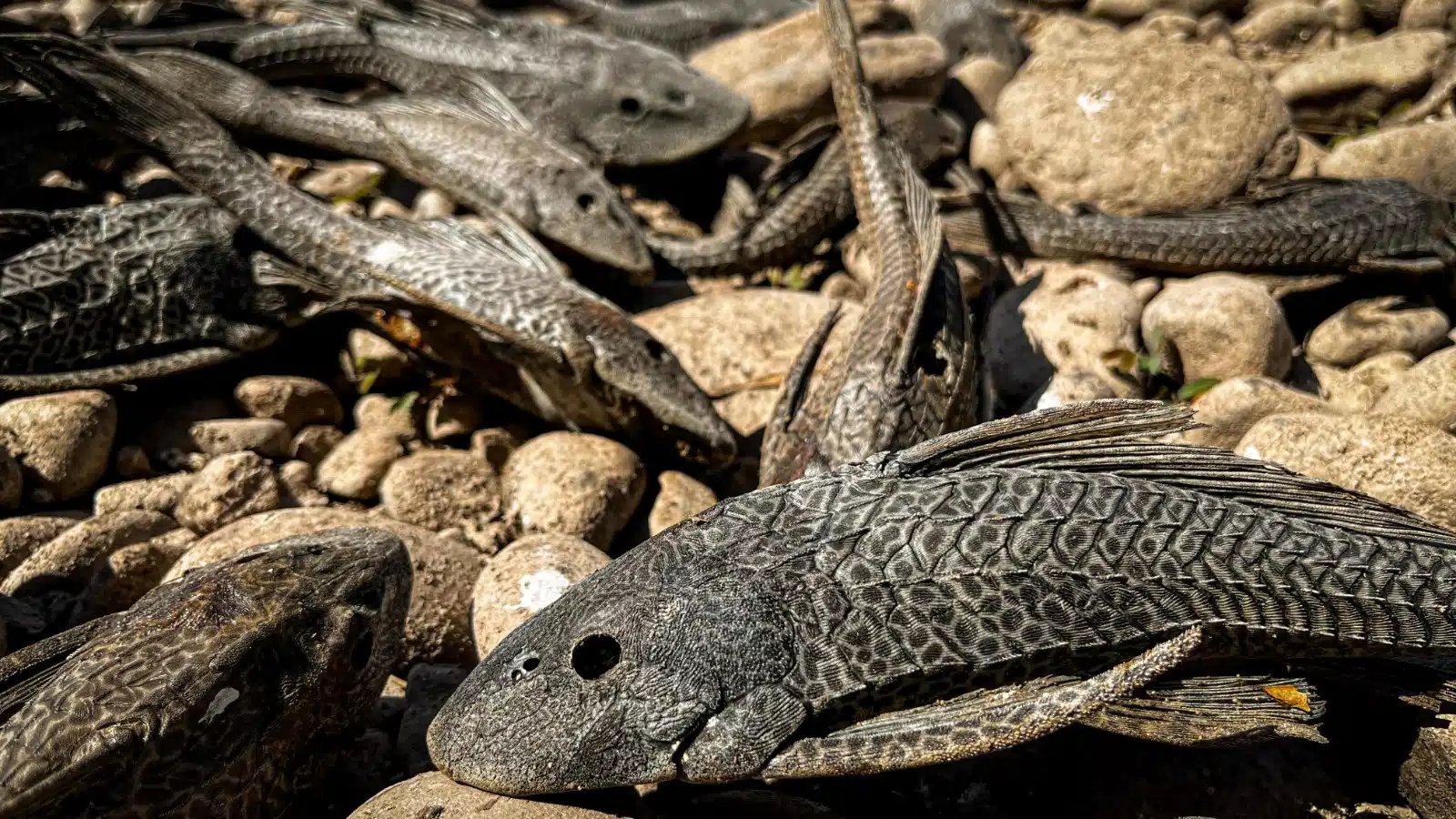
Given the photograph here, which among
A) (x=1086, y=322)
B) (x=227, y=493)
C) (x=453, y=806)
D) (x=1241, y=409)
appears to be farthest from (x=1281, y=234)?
(x=227, y=493)

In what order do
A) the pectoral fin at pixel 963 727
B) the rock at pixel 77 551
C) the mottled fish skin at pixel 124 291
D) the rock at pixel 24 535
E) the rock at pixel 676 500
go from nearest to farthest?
the pectoral fin at pixel 963 727 < the rock at pixel 77 551 < the rock at pixel 24 535 < the rock at pixel 676 500 < the mottled fish skin at pixel 124 291

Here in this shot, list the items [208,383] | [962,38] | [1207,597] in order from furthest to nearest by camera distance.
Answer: [962,38] → [208,383] → [1207,597]

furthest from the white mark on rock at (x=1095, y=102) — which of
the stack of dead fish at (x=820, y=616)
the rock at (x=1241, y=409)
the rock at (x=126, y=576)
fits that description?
the rock at (x=126, y=576)

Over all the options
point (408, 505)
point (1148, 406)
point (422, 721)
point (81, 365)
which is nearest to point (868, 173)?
point (1148, 406)

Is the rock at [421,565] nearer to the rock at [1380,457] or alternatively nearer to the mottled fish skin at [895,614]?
the mottled fish skin at [895,614]

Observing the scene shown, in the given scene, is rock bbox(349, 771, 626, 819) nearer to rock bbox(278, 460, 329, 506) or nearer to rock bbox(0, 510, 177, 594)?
rock bbox(0, 510, 177, 594)

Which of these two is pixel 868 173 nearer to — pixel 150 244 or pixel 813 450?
pixel 813 450
